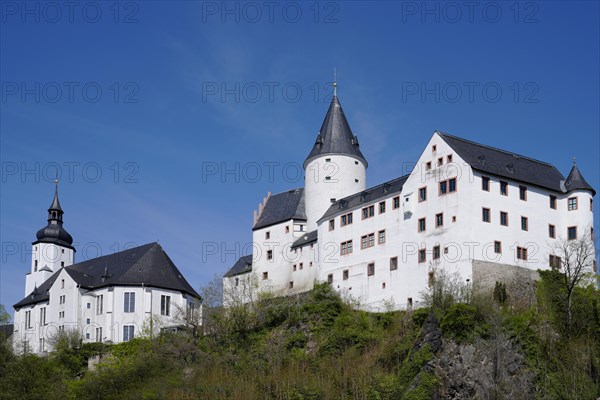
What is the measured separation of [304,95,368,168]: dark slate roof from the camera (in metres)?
78.6

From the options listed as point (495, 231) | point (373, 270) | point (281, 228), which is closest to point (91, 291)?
point (281, 228)

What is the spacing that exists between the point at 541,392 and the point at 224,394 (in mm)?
17993

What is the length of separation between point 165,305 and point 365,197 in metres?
21.3

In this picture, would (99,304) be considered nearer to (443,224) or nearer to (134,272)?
(134,272)

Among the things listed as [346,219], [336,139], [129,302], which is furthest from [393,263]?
[129,302]

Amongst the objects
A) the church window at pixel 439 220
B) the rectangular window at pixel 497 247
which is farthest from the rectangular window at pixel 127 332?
the rectangular window at pixel 497 247

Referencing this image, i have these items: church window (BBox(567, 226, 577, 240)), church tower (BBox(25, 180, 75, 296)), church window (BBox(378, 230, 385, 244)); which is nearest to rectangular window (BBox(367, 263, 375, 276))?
church window (BBox(378, 230, 385, 244))

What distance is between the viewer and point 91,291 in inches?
3243

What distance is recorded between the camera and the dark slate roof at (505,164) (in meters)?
62.9

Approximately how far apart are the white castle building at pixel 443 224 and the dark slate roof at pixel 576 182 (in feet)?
0.22

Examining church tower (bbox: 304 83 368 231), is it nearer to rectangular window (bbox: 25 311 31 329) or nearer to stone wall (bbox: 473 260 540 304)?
stone wall (bbox: 473 260 540 304)

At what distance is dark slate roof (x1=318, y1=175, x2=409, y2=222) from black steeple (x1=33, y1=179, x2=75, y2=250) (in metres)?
37.8

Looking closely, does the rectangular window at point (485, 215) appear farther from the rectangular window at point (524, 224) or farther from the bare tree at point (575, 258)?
the bare tree at point (575, 258)

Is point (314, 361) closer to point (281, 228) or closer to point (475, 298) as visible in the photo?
point (475, 298)
